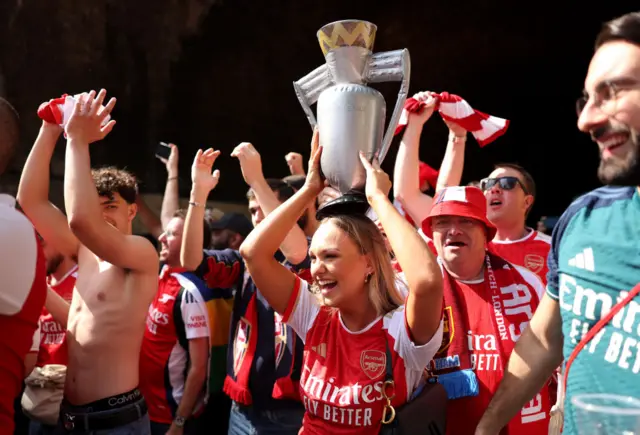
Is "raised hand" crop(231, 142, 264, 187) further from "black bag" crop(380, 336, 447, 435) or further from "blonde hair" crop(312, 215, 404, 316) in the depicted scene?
"black bag" crop(380, 336, 447, 435)

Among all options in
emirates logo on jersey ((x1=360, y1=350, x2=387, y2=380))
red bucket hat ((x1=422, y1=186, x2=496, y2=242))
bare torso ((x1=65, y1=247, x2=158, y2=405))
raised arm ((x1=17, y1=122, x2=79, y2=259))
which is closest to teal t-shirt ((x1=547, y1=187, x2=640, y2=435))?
emirates logo on jersey ((x1=360, y1=350, x2=387, y2=380))

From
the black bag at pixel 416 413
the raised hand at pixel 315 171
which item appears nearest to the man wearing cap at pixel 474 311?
the black bag at pixel 416 413

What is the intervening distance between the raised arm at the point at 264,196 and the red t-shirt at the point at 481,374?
0.86 meters

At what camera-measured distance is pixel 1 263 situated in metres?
1.88

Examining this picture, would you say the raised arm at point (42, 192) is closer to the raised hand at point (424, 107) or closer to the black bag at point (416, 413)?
the raised hand at point (424, 107)

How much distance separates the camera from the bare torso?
2.72 metres

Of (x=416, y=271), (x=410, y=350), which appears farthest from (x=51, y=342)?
(x=416, y=271)

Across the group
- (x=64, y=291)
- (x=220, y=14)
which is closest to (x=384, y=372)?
(x=64, y=291)

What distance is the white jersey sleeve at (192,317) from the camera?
11.7ft

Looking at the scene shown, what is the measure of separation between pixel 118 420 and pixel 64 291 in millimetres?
1248

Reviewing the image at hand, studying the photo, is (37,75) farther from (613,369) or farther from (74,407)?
(613,369)

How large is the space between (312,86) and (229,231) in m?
2.47

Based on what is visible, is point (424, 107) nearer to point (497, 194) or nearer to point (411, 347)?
point (497, 194)

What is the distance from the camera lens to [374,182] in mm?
2031
